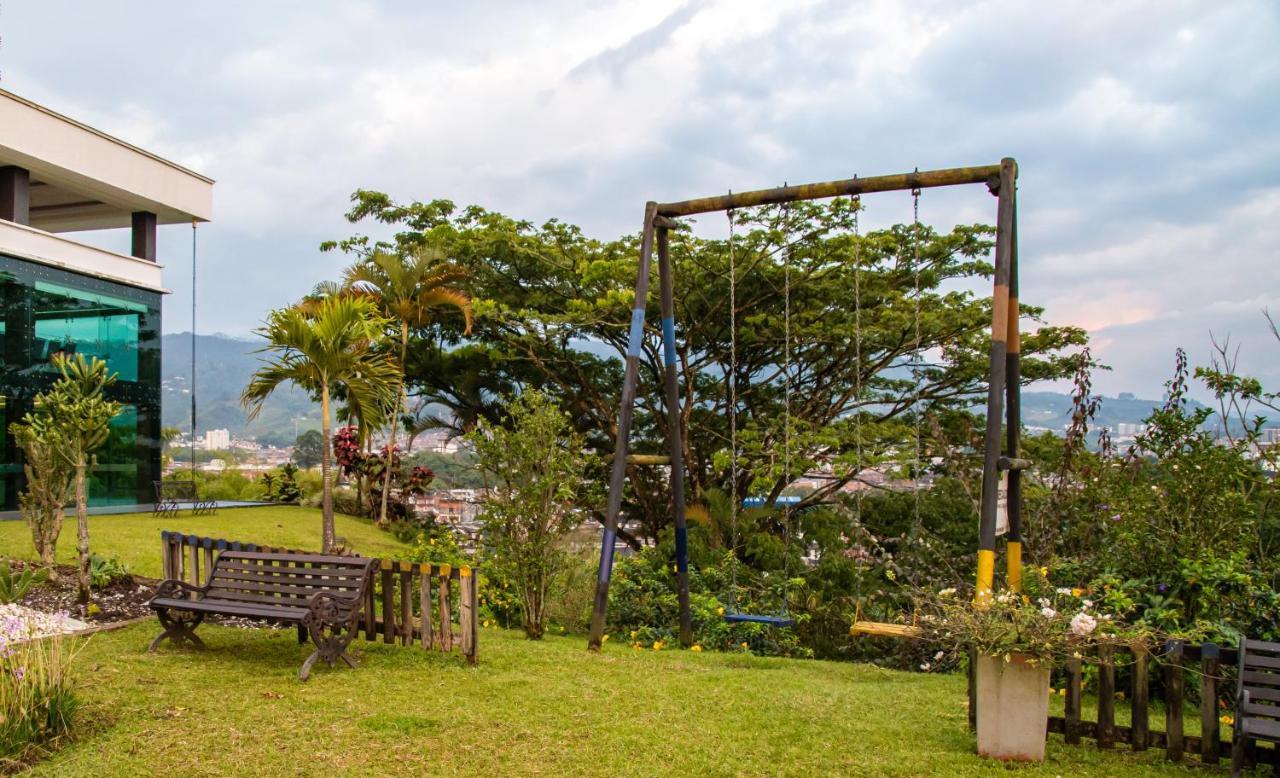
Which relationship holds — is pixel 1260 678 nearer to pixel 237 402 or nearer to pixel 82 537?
pixel 82 537

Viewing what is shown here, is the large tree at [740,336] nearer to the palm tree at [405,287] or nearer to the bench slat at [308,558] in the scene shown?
the palm tree at [405,287]

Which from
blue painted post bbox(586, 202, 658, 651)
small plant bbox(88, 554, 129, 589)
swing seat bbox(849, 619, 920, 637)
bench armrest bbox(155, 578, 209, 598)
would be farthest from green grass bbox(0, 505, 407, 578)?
swing seat bbox(849, 619, 920, 637)

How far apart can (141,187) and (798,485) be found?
14.7 meters

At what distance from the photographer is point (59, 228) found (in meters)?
22.8

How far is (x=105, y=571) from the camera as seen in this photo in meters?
9.95

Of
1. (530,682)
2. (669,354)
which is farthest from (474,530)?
(530,682)

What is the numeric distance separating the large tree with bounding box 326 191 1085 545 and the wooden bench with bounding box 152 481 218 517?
4936 mm

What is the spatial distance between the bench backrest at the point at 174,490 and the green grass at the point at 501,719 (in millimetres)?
11171

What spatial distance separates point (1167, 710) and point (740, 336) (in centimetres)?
1200

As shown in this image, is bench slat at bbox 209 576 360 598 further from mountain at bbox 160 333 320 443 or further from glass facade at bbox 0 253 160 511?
glass facade at bbox 0 253 160 511

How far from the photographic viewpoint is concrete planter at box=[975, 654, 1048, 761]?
5.18 m

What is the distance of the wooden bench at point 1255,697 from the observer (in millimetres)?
4543

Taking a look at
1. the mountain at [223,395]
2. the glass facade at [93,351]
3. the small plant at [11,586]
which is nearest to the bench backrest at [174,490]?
→ the glass facade at [93,351]

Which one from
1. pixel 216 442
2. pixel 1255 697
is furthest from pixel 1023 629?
pixel 216 442
